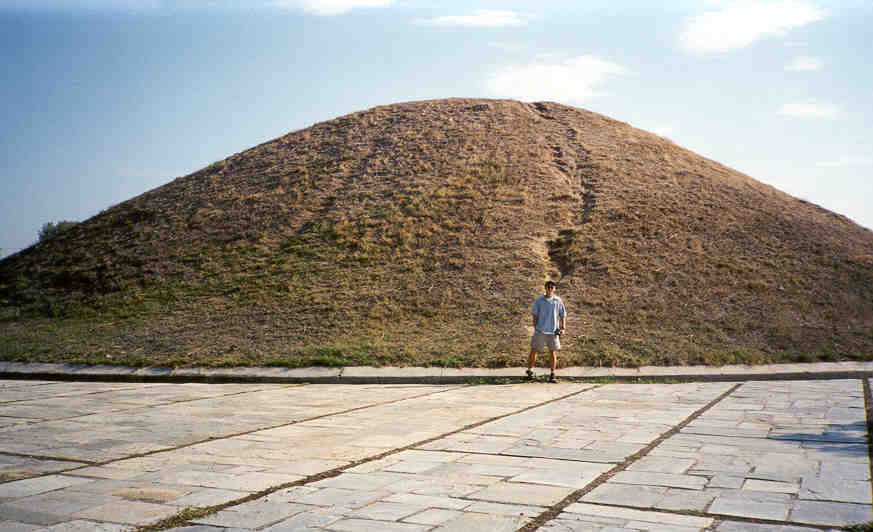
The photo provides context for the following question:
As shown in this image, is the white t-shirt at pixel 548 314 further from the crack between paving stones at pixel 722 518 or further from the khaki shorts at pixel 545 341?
the crack between paving stones at pixel 722 518

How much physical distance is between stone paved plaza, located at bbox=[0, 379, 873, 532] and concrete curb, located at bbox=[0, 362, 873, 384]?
1.97 meters

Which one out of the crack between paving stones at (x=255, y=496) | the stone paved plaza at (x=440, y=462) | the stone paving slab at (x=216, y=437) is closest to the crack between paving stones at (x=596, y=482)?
the stone paved plaza at (x=440, y=462)

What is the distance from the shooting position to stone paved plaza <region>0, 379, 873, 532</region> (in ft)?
14.2

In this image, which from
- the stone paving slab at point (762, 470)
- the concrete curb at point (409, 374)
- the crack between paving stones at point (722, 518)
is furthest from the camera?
the concrete curb at point (409, 374)

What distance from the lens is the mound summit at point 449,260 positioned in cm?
1445

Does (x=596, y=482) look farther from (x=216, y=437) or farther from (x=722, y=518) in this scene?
(x=216, y=437)

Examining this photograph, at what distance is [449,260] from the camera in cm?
1969

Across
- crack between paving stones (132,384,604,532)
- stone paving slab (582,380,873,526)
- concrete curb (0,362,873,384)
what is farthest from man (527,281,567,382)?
crack between paving stones (132,384,604,532)

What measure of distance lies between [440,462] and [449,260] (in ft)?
46.1

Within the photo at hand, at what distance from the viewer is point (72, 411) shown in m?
8.55

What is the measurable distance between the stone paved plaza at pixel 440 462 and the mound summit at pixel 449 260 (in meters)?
4.32

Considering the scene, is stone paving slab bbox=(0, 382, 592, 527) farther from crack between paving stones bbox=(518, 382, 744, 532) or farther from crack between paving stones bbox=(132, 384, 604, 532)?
crack between paving stones bbox=(518, 382, 744, 532)

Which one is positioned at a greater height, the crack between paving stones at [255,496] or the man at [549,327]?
the man at [549,327]

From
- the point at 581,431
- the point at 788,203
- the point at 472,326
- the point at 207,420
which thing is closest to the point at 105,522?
the point at 207,420
